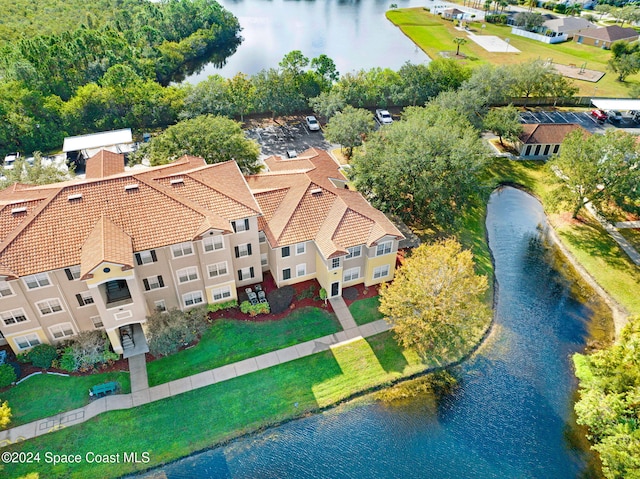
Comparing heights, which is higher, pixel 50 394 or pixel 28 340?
pixel 28 340

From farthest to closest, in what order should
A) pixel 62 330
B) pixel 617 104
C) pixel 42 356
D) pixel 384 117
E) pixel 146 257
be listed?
1. pixel 617 104
2. pixel 384 117
3. pixel 62 330
4. pixel 146 257
5. pixel 42 356

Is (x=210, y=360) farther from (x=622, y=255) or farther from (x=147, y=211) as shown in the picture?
(x=622, y=255)

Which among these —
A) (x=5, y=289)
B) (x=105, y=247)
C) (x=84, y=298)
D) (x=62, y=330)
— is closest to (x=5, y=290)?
(x=5, y=289)

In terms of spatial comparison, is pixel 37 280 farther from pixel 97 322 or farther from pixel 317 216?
pixel 317 216

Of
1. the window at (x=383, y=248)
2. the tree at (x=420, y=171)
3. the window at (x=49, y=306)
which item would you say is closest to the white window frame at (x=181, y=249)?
the window at (x=49, y=306)

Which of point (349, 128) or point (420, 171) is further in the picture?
point (349, 128)

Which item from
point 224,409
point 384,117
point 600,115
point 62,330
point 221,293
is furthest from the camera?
point 600,115

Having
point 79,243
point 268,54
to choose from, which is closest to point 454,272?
point 79,243
